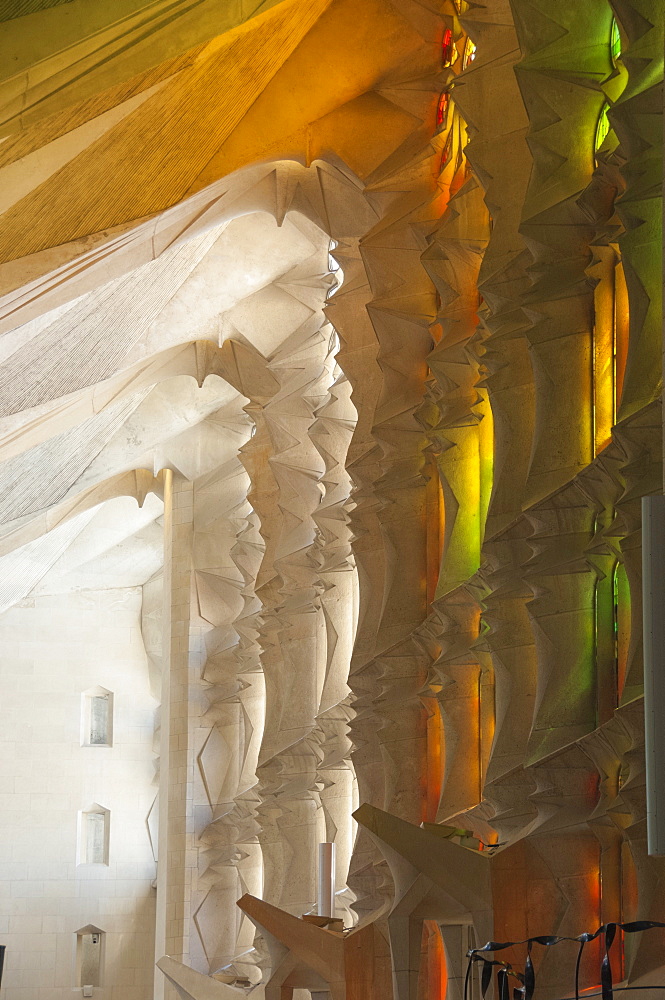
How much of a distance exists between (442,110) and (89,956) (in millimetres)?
20944

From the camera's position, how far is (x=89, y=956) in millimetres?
30469

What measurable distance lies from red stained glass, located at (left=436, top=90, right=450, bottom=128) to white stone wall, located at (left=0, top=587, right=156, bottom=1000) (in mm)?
17686


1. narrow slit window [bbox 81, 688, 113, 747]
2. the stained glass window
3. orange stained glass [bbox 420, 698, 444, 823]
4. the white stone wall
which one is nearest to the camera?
orange stained glass [bbox 420, 698, 444, 823]

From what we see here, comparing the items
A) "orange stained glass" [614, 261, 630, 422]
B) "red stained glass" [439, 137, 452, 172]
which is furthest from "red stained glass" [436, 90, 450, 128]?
"orange stained glass" [614, 261, 630, 422]

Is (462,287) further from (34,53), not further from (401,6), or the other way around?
(34,53)

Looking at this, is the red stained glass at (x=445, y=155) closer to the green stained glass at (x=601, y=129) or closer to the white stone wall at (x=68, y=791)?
the green stained glass at (x=601, y=129)

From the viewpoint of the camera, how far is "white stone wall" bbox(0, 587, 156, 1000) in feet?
98.9

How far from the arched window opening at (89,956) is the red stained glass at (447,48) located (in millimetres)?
20983

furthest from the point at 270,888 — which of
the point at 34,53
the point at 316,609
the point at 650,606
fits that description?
the point at 650,606

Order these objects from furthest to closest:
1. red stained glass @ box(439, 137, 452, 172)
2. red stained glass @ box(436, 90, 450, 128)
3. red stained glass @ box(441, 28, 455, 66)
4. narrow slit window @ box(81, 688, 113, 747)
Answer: narrow slit window @ box(81, 688, 113, 747) < red stained glass @ box(436, 90, 450, 128) < red stained glass @ box(439, 137, 452, 172) < red stained glass @ box(441, 28, 455, 66)

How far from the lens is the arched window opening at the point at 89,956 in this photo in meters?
30.4

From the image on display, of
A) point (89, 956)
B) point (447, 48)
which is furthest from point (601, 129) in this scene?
point (89, 956)

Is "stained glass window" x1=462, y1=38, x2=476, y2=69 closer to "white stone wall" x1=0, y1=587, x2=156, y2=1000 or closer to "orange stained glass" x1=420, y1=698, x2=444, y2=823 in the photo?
"orange stained glass" x1=420, y1=698, x2=444, y2=823

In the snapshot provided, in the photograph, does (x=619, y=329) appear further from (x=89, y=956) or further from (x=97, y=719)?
(x=89, y=956)
